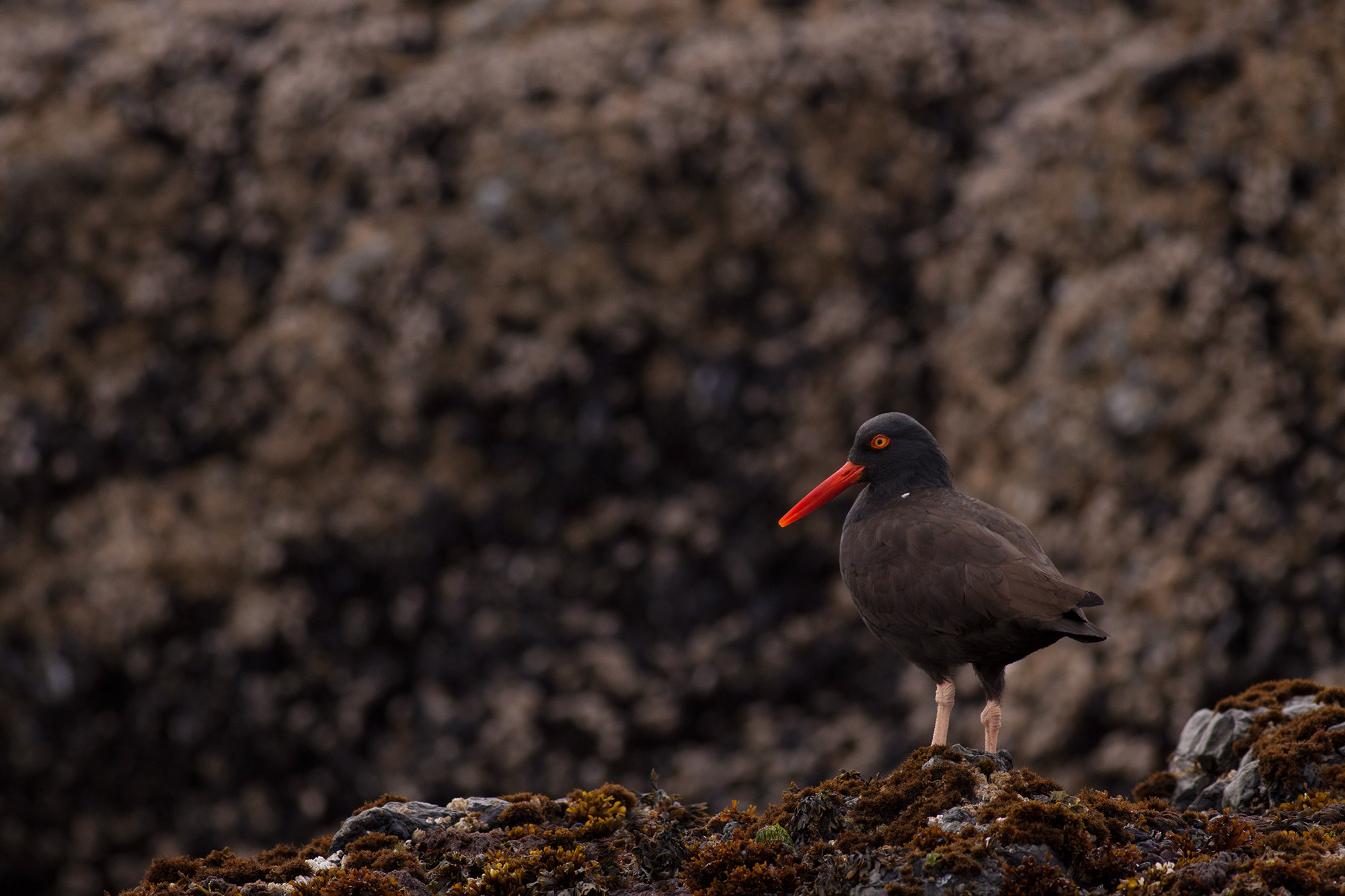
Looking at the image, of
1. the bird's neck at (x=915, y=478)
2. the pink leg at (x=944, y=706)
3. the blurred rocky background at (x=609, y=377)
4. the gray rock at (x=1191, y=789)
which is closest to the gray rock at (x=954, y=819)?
the pink leg at (x=944, y=706)

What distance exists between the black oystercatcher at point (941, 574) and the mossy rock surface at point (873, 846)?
2.65 feet

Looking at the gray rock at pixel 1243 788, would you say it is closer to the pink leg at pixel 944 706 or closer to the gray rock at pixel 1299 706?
the gray rock at pixel 1299 706

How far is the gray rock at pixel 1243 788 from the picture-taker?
9.60 meters

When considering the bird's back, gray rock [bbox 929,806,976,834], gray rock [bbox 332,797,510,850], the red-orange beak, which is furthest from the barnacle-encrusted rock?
gray rock [bbox 332,797,510,850]

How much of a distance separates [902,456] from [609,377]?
12.4 m

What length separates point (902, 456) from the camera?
33.7 feet

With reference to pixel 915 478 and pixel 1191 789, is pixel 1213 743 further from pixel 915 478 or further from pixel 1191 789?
pixel 915 478

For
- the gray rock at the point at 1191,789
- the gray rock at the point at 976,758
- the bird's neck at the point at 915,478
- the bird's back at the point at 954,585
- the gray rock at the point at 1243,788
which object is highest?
the bird's neck at the point at 915,478

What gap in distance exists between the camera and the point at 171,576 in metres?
20.9

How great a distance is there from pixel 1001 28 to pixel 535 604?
16.4 meters

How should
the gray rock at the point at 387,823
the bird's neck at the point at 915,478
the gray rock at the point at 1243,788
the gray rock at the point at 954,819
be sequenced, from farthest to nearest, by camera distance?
the bird's neck at the point at 915,478 < the gray rock at the point at 1243,788 < the gray rock at the point at 387,823 < the gray rock at the point at 954,819

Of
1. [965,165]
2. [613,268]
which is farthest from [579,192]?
[965,165]

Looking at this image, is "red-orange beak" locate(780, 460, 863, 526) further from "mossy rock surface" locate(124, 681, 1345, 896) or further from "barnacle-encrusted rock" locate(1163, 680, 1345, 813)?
"barnacle-encrusted rock" locate(1163, 680, 1345, 813)

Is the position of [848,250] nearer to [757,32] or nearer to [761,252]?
[761,252]
